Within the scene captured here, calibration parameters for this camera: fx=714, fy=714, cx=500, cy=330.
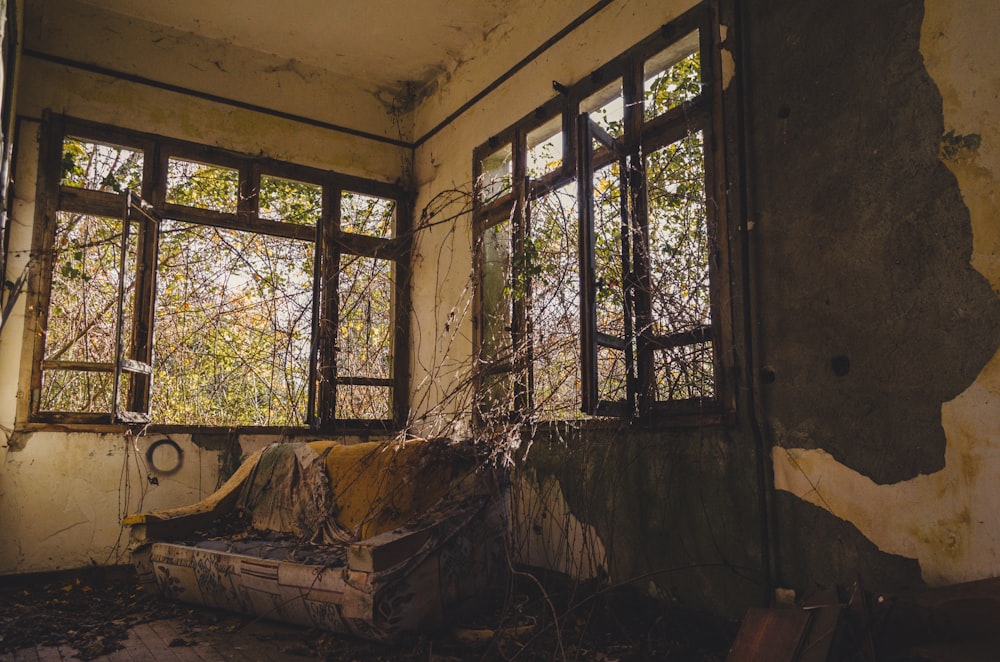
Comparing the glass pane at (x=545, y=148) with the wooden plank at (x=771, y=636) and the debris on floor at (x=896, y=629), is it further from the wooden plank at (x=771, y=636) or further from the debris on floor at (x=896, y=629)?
the debris on floor at (x=896, y=629)

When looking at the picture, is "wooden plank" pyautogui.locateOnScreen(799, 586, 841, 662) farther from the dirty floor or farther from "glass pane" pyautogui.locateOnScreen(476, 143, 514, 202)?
"glass pane" pyautogui.locateOnScreen(476, 143, 514, 202)

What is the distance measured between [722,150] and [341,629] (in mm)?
2781

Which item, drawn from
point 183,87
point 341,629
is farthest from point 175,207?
point 341,629

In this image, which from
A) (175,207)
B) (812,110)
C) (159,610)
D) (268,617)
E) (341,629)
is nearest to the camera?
(812,110)

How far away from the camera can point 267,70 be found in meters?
5.77

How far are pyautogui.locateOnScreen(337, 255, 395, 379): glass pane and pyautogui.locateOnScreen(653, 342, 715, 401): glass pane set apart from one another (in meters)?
2.83

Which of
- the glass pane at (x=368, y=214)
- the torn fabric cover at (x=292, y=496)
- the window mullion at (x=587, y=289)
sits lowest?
the torn fabric cover at (x=292, y=496)

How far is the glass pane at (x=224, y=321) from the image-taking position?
20.0ft

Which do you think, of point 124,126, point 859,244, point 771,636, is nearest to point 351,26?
point 124,126

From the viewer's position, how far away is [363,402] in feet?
19.1

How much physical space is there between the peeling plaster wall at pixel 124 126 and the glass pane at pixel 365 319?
2.57ft

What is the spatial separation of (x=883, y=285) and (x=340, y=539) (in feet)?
9.30

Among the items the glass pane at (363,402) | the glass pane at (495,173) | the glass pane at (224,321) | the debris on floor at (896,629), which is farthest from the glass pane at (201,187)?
the debris on floor at (896,629)

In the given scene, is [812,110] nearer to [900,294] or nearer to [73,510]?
[900,294]
